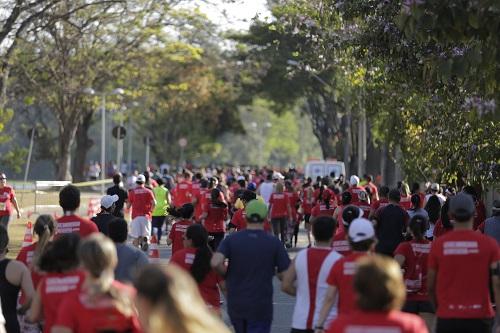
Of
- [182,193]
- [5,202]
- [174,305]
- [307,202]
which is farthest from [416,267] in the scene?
[307,202]

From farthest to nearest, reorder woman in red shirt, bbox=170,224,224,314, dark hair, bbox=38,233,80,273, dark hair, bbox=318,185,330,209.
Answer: dark hair, bbox=318,185,330,209 < woman in red shirt, bbox=170,224,224,314 < dark hair, bbox=38,233,80,273

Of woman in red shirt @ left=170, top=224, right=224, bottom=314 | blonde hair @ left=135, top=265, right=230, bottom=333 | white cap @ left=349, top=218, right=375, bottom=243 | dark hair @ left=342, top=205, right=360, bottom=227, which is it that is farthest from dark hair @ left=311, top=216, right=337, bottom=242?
Result: blonde hair @ left=135, top=265, right=230, bottom=333

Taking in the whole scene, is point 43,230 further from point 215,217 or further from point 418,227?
point 215,217

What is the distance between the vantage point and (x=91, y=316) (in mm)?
6730

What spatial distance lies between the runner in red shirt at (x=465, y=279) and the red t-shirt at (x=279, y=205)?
17.0 m

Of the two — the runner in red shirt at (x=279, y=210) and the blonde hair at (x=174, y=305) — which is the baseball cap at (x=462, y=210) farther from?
the runner in red shirt at (x=279, y=210)

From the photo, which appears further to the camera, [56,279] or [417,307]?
[417,307]

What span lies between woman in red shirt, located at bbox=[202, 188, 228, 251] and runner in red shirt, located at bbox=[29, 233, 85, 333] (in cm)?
1136

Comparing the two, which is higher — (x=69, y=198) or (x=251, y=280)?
(x=69, y=198)

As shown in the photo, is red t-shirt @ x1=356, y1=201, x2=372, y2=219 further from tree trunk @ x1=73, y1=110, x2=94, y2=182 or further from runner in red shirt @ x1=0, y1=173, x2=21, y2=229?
tree trunk @ x1=73, y1=110, x2=94, y2=182

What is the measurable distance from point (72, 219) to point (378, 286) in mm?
5670

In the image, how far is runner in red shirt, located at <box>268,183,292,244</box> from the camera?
84.9ft

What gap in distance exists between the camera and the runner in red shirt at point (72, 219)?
10.9m

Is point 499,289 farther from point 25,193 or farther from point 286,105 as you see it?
point 286,105
